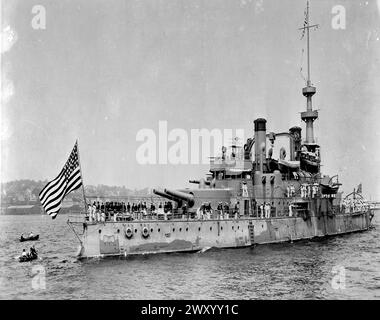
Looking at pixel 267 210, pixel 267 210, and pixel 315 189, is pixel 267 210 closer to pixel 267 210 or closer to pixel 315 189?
pixel 267 210

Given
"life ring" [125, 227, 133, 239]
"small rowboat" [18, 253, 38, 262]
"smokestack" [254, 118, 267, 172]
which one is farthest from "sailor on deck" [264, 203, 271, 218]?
"small rowboat" [18, 253, 38, 262]

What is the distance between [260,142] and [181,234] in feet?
46.1

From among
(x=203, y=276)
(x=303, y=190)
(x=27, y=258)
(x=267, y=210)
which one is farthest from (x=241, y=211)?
(x=27, y=258)

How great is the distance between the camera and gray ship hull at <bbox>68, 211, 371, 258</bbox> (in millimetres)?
29000

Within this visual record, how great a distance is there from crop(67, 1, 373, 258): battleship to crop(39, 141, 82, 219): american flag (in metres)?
3.07

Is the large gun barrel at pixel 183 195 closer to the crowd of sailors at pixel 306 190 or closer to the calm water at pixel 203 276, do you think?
the calm water at pixel 203 276

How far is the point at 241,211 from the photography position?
124 feet

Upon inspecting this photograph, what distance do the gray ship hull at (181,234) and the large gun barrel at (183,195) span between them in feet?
10.9

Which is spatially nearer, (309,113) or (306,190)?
(306,190)

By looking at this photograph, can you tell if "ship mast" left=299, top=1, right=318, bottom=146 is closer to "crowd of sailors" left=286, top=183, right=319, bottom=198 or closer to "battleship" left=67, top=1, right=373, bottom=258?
"battleship" left=67, top=1, right=373, bottom=258

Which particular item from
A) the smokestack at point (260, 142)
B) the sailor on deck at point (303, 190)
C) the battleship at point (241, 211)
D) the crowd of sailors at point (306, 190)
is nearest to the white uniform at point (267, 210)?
the battleship at point (241, 211)
